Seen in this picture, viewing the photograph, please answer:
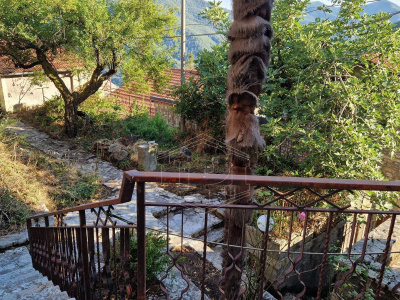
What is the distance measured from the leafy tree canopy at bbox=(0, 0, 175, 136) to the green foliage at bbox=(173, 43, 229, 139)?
159 cm

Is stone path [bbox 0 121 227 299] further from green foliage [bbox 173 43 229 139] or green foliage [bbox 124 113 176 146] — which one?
green foliage [bbox 173 43 229 139]

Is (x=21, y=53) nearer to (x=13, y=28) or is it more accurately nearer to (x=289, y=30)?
(x=13, y=28)

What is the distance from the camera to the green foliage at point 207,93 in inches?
306

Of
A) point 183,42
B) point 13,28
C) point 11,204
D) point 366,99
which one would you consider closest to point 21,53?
point 13,28

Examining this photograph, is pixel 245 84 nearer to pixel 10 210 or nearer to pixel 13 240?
pixel 13 240

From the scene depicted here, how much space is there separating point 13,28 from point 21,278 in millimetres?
6876

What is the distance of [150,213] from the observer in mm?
5883

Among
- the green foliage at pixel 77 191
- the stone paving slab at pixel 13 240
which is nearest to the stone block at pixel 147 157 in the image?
the green foliage at pixel 77 191

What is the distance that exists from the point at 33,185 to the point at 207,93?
4655 millimetres

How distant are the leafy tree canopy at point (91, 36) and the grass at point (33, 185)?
2.43m

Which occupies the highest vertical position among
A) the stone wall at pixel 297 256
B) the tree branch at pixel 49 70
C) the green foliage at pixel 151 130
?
the tree branch at pixel 49 70

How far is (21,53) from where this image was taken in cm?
898

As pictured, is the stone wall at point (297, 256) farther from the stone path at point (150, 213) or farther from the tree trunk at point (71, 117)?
the tree trunk at point (71, 117)

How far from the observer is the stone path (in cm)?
443
